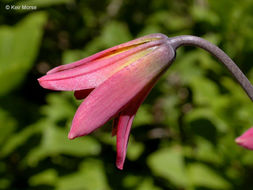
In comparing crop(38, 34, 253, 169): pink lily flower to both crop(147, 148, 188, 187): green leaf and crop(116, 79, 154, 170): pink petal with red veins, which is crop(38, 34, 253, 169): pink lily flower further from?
crop(147, 148, 188, 187): green leaf

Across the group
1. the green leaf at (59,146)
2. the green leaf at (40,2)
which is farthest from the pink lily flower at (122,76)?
the green leaf at (40,2)

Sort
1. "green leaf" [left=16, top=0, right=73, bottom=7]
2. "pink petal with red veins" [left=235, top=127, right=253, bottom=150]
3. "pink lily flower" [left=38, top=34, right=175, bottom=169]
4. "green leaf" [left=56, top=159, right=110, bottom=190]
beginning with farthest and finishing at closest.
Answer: "green leaf" [left=16, top=0, right=73, bottom=7], "green leaf" [left=56, top=159, right=110, bottom=190], "pink lily flower" [left=38, top=34, right=175, bottom=169], "pink petal with red veins" [left=235, top=127, right=253, bottom=150]

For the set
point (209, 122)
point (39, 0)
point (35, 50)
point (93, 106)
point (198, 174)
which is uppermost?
point (93, 106)

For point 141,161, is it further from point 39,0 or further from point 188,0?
point 188,0

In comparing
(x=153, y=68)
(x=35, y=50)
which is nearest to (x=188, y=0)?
(x=35, y=50)

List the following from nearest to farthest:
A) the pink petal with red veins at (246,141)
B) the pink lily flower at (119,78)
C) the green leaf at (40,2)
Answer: the pink petal with red veins at (246,141)
the pink lily flower at (119,78)
the green leaf at (40,2)

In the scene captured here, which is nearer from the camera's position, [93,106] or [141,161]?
[93,106]

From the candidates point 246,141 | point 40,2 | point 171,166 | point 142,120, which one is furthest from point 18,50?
point 246,141

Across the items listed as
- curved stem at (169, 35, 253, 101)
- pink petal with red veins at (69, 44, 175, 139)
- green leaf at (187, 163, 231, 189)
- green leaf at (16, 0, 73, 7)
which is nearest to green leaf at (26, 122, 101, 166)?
green leaf at (187, 163, 231, 189)

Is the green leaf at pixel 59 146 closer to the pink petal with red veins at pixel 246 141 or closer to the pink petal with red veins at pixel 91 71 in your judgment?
the pink petal with red veins at pixel 91 71
